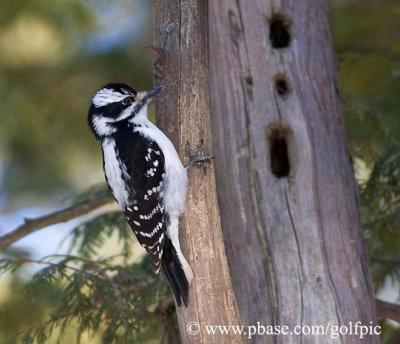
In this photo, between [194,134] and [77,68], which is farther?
[77,68]

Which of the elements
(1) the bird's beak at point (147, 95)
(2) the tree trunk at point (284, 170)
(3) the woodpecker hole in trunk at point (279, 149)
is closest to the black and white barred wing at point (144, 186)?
(1) the bird's beak at point (147, 95)

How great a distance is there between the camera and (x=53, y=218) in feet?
16.5

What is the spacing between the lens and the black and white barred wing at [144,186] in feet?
14.6

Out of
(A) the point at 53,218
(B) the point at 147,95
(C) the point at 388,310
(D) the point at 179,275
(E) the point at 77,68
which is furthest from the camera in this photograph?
(E) the point at 77,68

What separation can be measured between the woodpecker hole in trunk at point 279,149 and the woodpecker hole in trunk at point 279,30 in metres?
0.51

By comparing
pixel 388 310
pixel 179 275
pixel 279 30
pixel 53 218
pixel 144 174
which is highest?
pixel 279 30

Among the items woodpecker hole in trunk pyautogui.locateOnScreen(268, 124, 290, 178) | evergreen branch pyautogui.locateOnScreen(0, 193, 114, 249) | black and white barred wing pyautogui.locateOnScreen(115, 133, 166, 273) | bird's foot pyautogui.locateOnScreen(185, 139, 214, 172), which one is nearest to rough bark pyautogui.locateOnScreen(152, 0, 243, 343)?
bird's foot pyautogui.locateOnScreen(185, 139, 214, 172)

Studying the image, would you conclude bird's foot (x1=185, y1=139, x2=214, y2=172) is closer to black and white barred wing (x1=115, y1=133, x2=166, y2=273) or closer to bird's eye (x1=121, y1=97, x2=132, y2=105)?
black and white barred wing (x1=115, y1=133, x2=166, y2=273)

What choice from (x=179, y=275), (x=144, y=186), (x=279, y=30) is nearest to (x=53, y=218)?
(x=144, y=186)

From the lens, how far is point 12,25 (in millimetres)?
6551

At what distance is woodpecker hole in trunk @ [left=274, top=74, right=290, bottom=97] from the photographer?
188 inches

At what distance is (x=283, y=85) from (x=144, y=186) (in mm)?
992

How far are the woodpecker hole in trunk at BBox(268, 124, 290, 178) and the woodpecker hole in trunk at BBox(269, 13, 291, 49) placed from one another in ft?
1.67

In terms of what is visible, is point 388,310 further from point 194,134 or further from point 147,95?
point 147,95
